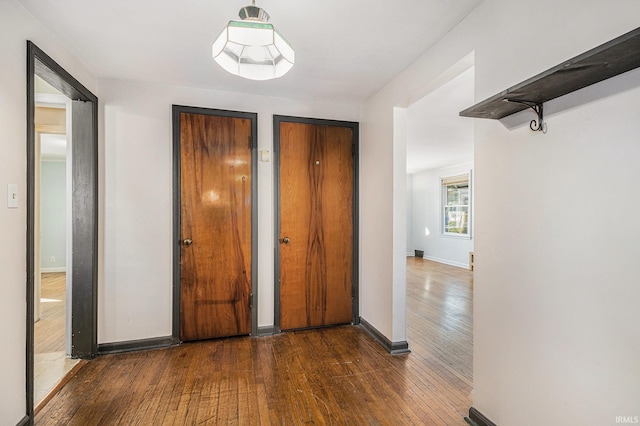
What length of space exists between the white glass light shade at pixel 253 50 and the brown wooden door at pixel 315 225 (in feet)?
5.37

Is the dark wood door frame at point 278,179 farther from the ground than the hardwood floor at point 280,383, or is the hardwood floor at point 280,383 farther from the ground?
the dark wood door frame at point 278,179

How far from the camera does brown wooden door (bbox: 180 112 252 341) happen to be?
2.97 meters

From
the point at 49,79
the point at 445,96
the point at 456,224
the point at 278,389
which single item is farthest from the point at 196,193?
the point at 456,224

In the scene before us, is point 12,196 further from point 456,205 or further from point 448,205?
point 448,205

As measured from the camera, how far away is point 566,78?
122 centimetres

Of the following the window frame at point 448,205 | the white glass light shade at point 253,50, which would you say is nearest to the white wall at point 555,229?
the white glass light shade at point 253,50

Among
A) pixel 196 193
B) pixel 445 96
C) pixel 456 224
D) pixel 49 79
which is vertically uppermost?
pixel 445 96

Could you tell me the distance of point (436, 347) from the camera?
2.92 metres

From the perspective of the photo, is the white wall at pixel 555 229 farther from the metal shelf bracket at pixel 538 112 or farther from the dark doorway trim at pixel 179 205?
the dark doorway trim at pixel 179 205

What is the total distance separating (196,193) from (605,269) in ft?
9.67

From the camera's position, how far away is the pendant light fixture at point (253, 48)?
1340mm

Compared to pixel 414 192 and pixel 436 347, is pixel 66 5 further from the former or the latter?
pixel 414 192

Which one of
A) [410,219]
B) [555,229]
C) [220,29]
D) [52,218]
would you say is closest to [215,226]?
[220,29]

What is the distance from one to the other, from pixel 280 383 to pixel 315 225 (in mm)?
1582
